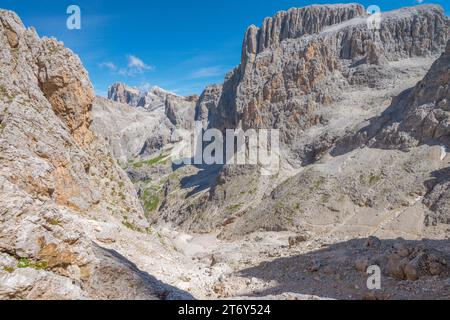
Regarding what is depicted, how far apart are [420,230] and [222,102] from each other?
403 feet

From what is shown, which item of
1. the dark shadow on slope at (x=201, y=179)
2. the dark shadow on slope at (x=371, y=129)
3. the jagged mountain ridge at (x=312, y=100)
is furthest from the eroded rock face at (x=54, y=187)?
the dark shadow on slope at (x=201, y=179)

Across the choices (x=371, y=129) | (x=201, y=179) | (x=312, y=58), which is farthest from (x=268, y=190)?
(x=201, y=179)

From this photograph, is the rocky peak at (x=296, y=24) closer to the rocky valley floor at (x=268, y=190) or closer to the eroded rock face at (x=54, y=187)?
the rocky valley floor at (x=268, y=190)

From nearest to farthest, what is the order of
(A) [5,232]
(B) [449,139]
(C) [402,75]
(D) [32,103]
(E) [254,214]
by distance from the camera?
(A) [5,232]
(D) [32,103]
(B) [449,139]
(E) [254,214]
(C) [402,75]

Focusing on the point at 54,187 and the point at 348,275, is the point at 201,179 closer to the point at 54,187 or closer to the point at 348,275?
the point at 348,275

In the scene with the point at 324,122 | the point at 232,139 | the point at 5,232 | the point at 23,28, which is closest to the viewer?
the point at 5,232

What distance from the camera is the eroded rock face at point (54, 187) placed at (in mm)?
11688

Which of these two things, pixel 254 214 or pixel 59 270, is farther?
pixel 254 214

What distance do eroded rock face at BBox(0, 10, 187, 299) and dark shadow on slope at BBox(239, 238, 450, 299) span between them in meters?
13.1

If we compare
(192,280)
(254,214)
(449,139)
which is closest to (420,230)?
(449,139)

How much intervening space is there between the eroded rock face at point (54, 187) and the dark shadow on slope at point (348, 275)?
13061 millimetres

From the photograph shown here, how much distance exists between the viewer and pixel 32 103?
28.6m

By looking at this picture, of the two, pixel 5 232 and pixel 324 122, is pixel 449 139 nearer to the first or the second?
pixel 324 122

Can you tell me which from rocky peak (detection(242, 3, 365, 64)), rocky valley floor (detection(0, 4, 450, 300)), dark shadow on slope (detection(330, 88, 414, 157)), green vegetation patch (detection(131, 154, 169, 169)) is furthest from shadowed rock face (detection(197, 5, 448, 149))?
green vegetation patch (detection(131, 154, 169, 169))
